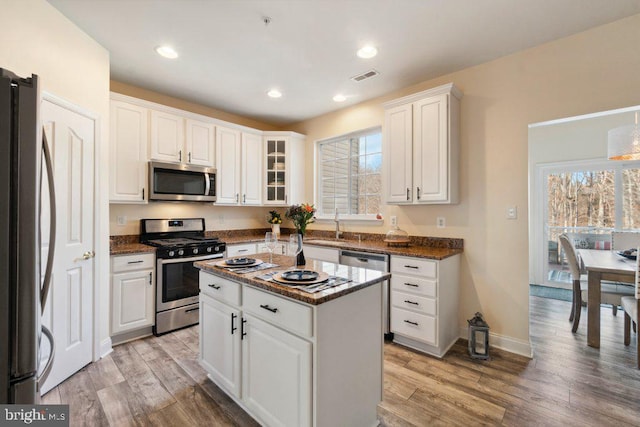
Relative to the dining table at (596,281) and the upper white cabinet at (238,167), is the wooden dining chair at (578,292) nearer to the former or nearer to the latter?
the dining table at (596,281)

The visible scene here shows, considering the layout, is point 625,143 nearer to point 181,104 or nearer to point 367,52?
point 367,52

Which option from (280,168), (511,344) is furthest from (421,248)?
(280,168)

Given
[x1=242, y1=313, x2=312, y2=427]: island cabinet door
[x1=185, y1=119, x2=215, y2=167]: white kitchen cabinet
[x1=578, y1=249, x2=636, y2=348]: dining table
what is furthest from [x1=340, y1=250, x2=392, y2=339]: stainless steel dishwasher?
[x1=185, y1=119, x2=215, y2=167]: white kitchen cabinet

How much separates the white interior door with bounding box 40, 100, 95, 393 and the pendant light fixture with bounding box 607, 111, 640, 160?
4.76m

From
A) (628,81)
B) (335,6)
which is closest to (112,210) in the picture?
(335,6)

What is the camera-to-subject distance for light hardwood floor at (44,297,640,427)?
1.82 m

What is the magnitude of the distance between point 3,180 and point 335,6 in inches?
84.2

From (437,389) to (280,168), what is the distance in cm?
348

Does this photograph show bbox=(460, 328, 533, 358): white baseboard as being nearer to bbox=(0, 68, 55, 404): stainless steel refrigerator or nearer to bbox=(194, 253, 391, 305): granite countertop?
bbox=(194, 253, 391, 305): granite countertop

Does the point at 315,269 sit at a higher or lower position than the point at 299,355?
higher

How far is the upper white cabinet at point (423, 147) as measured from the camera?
2.85 meters

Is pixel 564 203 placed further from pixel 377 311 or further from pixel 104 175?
pixel 104 175

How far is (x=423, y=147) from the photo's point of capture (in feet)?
9.79

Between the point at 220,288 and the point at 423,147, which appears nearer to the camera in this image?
the point at 220,288
